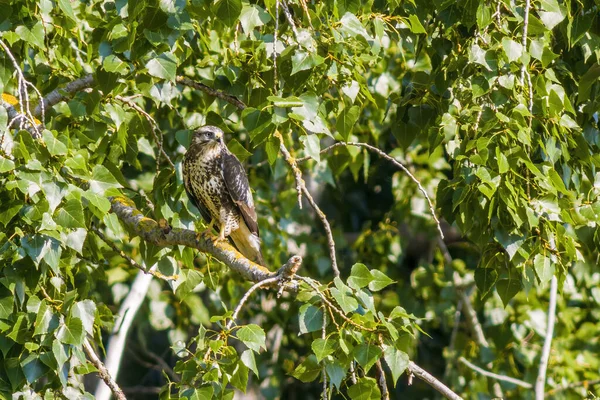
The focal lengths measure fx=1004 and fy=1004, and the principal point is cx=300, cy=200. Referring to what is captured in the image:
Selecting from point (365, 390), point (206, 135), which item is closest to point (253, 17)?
point (365, 390)

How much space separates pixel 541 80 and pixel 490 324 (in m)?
3.51

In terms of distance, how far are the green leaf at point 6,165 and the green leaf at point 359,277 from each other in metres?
0.99

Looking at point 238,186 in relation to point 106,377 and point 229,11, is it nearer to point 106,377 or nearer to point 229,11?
point 106,377

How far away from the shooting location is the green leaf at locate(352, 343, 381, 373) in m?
2.76

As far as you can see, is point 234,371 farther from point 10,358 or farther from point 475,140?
point 475,140

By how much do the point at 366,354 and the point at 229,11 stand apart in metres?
1.11

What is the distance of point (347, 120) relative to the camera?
334 centimetres

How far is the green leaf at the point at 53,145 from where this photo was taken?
9.37ft

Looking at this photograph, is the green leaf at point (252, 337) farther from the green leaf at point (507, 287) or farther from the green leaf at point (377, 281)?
the green leaf at point (507, 287)

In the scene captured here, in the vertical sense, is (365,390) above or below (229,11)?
below

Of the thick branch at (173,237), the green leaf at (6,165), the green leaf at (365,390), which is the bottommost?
the thick branch at (173,237)

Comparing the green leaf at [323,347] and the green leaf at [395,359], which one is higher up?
the green leaf at [323,347]

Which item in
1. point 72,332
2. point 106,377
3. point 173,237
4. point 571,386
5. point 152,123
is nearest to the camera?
point 72,332

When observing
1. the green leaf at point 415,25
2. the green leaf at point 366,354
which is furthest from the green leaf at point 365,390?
the green leaf at point 415,25
